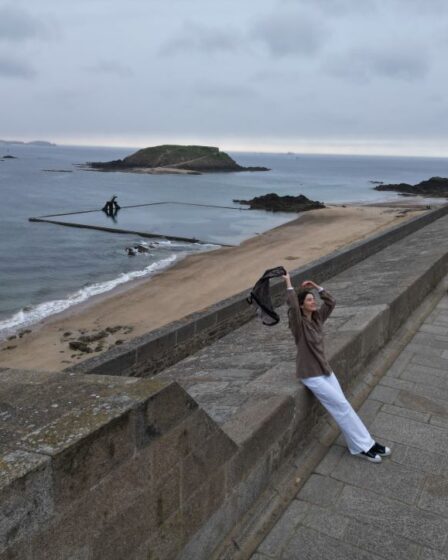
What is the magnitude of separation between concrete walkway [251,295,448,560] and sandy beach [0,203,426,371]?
9095mm

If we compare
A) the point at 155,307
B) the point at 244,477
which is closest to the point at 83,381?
the point at 244,477

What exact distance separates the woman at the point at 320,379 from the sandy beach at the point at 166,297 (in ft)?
30.1

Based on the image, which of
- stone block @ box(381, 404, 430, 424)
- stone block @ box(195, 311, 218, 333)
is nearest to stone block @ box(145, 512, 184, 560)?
stone block @ box(381, 404, 430, 424)

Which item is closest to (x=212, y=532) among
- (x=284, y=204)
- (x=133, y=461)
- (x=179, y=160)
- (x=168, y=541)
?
(x=168, y=541)

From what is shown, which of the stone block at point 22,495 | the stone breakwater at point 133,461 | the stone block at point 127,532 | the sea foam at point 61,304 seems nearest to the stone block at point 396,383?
the stone breakwater at point 133,461

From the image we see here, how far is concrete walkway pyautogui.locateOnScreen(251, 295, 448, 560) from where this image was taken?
305 cm

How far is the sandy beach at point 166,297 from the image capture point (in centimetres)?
1349

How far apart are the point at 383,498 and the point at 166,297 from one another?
15218 mm

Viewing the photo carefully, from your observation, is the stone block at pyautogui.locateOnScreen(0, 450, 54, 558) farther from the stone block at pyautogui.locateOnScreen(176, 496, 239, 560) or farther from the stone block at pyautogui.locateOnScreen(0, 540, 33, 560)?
the stone block at pyautogui.locateOnScreen(176, 496, 239, 560)

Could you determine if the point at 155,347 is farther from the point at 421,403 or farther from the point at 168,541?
the point at 168,541

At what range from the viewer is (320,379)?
3.88 m

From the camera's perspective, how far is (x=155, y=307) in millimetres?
17047

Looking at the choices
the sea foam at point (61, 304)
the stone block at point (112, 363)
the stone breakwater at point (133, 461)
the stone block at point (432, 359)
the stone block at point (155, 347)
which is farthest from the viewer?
the sea foam at point (61, 304)

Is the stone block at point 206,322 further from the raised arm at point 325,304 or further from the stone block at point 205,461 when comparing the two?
the stone block at point 205,461
